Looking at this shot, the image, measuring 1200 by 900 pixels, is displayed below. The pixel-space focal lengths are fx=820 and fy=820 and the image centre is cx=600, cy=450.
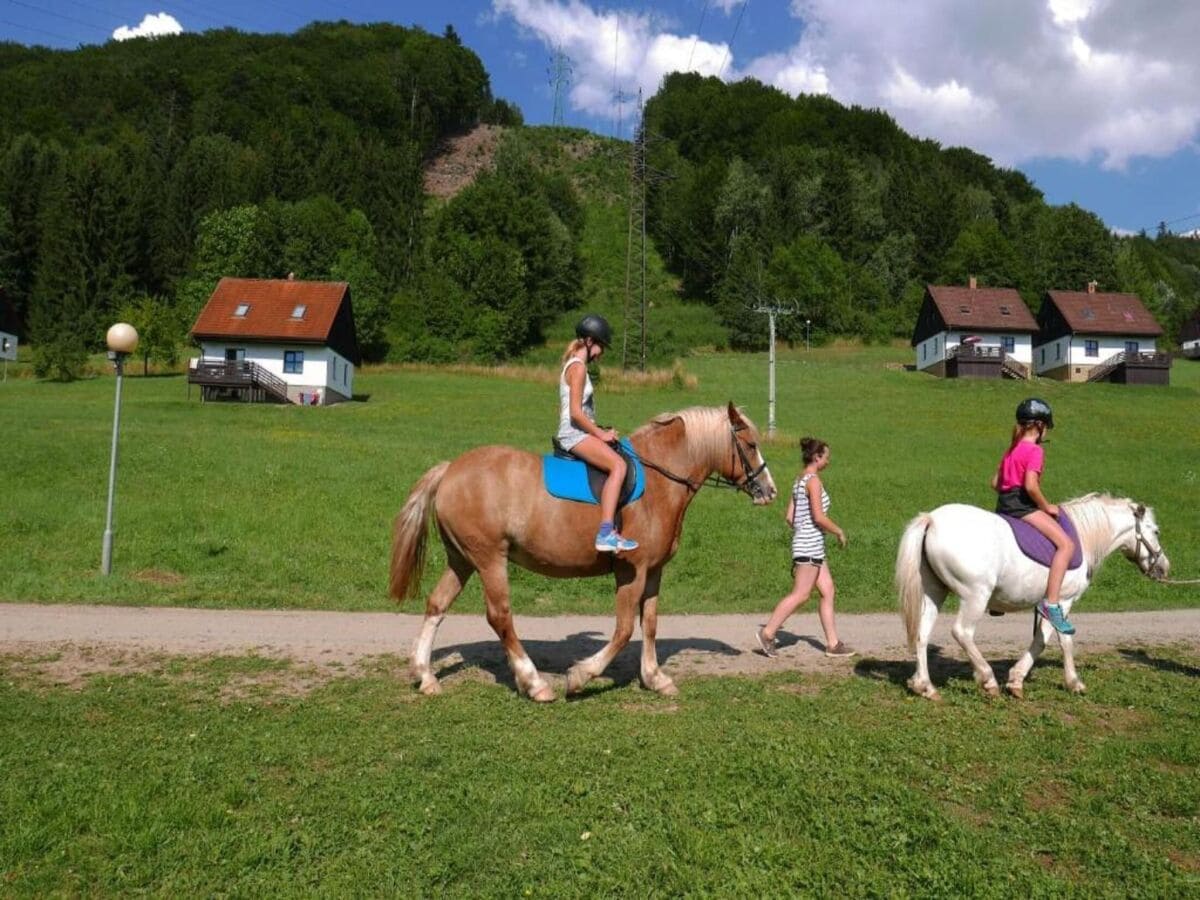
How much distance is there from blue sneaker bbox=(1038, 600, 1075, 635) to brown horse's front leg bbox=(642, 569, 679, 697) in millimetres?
3549

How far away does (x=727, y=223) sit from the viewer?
94.7 meters

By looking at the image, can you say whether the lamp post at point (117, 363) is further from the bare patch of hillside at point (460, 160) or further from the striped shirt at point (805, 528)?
the bare patch of hillside at point (460, 160)

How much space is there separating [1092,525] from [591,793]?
6155 millimetres

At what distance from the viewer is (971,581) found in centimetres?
749

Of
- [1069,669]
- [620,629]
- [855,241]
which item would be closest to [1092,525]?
[1069,669]

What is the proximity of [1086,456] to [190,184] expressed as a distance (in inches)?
3209

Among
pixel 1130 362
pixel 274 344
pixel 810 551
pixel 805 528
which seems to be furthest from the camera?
pixel 1130 362

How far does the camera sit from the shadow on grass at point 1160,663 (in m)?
8.62

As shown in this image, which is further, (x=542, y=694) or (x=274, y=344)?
(x=274, y=344)

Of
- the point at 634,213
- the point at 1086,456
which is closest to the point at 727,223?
the point at 634,213

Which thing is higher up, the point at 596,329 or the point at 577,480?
the point at 596,329

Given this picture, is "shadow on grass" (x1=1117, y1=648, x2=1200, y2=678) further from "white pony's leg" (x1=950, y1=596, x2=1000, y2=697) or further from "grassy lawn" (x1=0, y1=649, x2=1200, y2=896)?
"white pony's leg" (x1=950, y1=596, x2=1000, y2=697)

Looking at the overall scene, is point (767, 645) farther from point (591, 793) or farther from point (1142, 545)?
point (591, 793)

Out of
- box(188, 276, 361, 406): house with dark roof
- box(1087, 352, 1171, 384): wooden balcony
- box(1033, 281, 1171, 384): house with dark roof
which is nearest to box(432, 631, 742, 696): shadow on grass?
box(188, 276, 361, 406): house with dark roof
